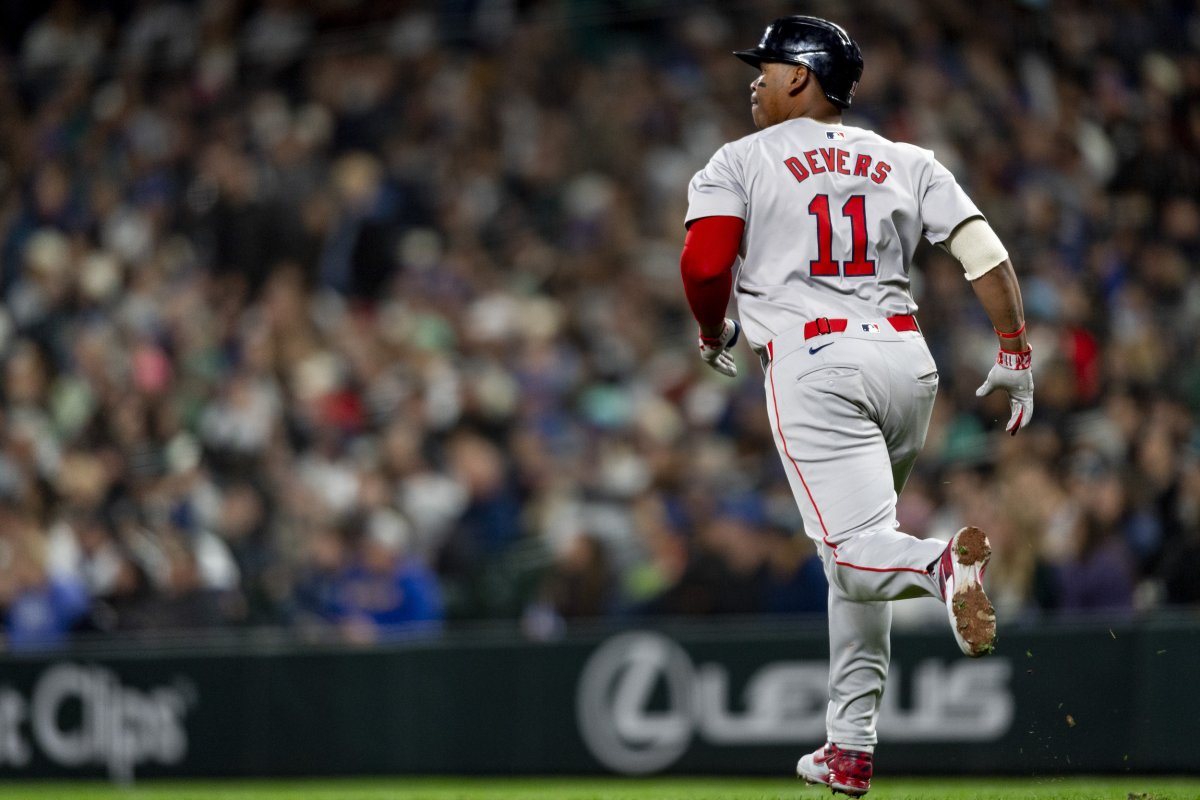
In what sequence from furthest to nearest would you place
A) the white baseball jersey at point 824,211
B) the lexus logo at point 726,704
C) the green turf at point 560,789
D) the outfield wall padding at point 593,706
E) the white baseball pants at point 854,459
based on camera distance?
the lexus logo at point 726,704 < the outfield wall padding at point 593,706 < the green turf at point 560,789 < the white baseball jersey at point 824,211 < the white baseball pants at point 854,459

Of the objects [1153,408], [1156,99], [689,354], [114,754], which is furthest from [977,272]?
[114,754]

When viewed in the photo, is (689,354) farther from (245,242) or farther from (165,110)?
(165,110)

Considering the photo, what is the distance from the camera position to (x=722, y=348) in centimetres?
567

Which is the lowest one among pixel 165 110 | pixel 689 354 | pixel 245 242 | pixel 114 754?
pixel 114 754

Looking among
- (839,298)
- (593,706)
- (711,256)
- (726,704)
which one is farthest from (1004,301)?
(593,706)

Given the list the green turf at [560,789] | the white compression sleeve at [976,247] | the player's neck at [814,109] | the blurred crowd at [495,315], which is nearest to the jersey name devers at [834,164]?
the player's neck at [814,109]

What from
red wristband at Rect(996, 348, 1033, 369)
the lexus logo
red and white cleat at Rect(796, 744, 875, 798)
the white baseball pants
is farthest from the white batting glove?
the lexus logo

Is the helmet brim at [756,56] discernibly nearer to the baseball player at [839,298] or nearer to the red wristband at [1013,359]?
the baseball player at [839,298]

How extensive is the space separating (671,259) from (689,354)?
2.87ft

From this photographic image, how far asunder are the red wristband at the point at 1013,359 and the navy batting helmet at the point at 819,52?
0.93 meters

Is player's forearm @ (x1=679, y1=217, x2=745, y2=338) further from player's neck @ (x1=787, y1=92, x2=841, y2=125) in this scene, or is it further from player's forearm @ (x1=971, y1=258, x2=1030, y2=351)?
player's forearm @ (x1=971, y1=258, x2=1030, y2=351)

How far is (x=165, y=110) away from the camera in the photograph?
15531mm

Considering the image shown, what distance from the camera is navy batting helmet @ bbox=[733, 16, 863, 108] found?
538cm

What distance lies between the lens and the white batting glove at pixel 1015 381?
5.39 meters
